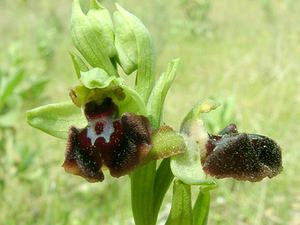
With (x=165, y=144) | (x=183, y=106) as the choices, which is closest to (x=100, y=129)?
(x=165, y=144)

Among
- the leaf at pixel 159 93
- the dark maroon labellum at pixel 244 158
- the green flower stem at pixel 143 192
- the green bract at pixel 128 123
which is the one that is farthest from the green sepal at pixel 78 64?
the dark maroon labellum at pixel 244 158

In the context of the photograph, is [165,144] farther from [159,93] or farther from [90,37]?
[90,37]

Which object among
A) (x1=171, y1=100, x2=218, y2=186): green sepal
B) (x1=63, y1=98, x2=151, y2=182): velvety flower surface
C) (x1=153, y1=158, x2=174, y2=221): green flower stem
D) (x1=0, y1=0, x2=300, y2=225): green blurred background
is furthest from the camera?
(x1=0, y1=0, x2=300, y2=225): green blurred background

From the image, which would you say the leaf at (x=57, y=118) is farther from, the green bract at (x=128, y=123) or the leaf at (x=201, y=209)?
the leaf at (x=201, y=209)

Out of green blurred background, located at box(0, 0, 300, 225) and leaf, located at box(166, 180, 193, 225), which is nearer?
leaf, located at box(166, 180, 193, 225)

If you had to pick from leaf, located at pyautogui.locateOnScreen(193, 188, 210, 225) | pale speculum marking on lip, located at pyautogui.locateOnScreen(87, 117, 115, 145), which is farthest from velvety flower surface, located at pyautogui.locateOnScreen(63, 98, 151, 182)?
leaf, located at pyautogui.locateOnScreen(193, 188, 210, 225)

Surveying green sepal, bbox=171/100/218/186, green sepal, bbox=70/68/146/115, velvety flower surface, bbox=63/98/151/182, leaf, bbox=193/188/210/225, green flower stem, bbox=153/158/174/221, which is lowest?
leaf, bbox=193/188/210/225

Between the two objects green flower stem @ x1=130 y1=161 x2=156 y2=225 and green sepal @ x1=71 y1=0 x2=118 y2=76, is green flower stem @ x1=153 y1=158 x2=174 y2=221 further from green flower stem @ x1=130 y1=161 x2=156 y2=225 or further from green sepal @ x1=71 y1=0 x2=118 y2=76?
green sepal @ x1=71 y1=0 x2=118 y2=76
